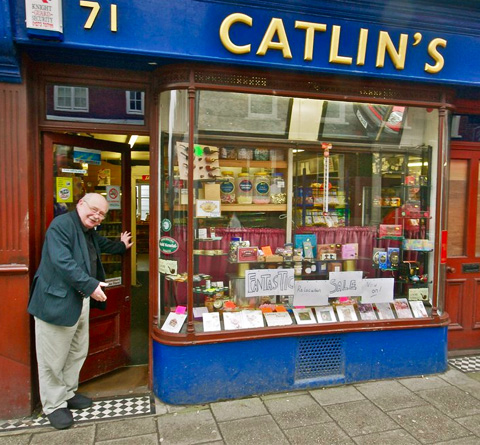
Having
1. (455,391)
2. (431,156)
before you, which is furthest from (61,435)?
(431,156)

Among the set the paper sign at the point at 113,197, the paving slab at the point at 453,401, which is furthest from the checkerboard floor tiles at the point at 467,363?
the paper sign at the point at 113,197

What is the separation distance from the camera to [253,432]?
3.22 m

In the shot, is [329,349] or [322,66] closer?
[322,66]

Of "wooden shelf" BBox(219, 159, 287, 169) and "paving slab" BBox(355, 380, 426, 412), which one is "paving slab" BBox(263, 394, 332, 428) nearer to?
"paving slab" BBox(355, 380, 426, 412)

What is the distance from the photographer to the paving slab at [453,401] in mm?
3566

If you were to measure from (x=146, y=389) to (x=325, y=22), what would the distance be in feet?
12.8

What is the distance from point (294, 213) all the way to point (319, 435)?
7.57ft

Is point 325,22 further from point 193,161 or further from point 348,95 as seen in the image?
point 193,161

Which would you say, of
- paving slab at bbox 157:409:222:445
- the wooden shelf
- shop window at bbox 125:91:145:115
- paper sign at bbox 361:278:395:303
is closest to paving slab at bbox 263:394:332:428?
paving slab at bbox 157:409:222:445

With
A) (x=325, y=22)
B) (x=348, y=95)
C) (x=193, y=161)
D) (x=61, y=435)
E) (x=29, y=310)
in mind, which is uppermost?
(x=325, y=22)

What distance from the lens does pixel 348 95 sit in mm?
3994

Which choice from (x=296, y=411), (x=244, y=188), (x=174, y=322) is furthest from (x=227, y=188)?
(x=296, y=411)

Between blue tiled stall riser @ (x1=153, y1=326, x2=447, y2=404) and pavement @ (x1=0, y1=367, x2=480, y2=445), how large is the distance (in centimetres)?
12

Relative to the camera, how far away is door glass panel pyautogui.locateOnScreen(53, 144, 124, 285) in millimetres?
3785
